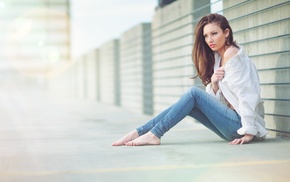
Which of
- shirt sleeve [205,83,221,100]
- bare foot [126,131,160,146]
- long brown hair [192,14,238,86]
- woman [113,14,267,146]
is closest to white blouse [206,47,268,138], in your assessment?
woman [113,14,267,146]

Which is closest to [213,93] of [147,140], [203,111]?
[203,111]

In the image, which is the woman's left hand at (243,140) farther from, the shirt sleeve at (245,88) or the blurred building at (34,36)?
the blurred building at (34,36)

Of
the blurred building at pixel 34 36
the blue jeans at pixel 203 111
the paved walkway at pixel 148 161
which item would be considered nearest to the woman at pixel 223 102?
the blue jeans at pixel 203 111

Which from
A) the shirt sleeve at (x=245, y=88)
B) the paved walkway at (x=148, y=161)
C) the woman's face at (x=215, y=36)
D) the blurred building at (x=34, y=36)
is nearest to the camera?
the paved walkway at (x=148, y=161)

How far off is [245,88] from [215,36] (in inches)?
23.0

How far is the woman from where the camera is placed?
16.5 feet

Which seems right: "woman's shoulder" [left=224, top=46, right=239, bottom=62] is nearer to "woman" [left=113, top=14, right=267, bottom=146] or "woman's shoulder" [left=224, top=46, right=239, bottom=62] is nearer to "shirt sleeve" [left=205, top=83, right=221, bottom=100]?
"woman" [left=113, top=14, right=267, bottom=146]

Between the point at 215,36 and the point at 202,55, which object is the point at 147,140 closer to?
the point at 202,55

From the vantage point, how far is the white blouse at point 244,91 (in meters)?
4.97

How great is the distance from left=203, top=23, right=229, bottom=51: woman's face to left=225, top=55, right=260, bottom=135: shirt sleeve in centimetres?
25

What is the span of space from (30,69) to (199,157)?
335 ft

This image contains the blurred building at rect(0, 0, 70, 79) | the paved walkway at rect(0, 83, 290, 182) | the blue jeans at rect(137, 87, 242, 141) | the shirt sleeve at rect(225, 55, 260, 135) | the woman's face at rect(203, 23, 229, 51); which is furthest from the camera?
the blurred building at rect(0, 0, 70, 79)

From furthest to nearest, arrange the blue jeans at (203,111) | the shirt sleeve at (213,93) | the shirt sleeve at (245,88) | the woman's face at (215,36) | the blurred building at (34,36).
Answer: the blurred building at (34,36) → the shirt sleeve at (213,93) → the woman's face at (215,36) → the blue jeans at (203,111) → the shirt sleeve at (245,88)

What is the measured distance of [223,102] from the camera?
5.36 meters
